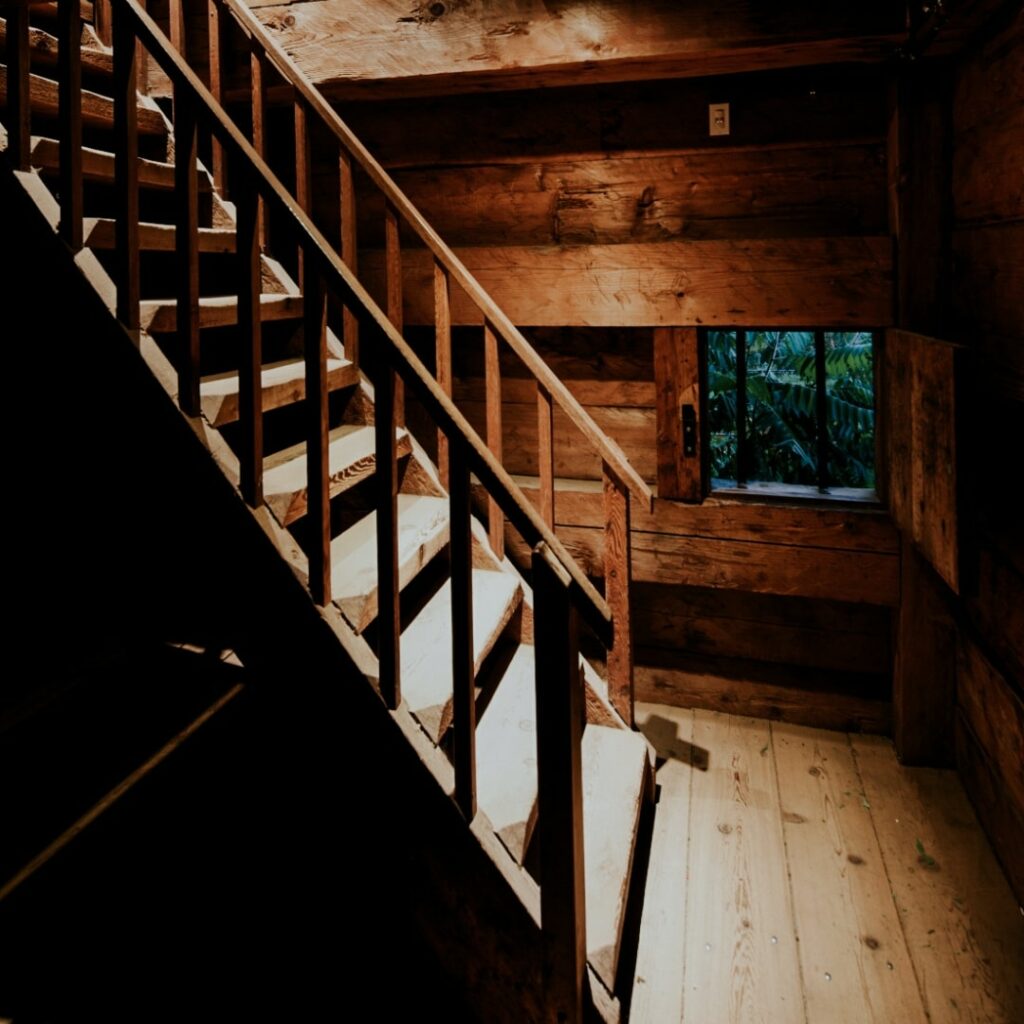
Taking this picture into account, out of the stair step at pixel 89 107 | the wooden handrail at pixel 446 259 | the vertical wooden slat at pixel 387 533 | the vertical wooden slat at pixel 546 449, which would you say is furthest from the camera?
→ the vertical wooden slat at pixel 546 449

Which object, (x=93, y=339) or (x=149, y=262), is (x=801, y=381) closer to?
(x=149, y=262)

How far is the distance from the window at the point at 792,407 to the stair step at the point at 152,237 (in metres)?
2.93

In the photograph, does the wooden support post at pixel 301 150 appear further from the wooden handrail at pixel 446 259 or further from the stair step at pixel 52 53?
the stair step at pixel 52 53

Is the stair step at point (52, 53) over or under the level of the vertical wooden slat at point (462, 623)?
over

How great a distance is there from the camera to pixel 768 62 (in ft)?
9.82

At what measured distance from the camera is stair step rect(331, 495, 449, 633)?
7.07ft

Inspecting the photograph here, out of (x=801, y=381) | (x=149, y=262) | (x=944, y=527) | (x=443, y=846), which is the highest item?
(x=149, y=262)

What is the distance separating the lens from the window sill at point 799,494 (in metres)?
3.46

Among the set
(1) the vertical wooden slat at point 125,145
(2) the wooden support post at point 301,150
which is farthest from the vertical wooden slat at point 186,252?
(2) the wooden support post at point 301,150

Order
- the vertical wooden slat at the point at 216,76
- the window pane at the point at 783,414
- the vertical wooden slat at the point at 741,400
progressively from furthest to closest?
the window pane at the point at 783,414, the vertical wooden slat at the point at 741,400, the vertical wooden slat at the point at 216,76

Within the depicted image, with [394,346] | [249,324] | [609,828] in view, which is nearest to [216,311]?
[249,324]

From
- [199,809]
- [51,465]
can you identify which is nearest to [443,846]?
[199,809]

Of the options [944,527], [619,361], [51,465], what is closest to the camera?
[944,527]

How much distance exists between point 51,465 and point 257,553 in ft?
5.25
